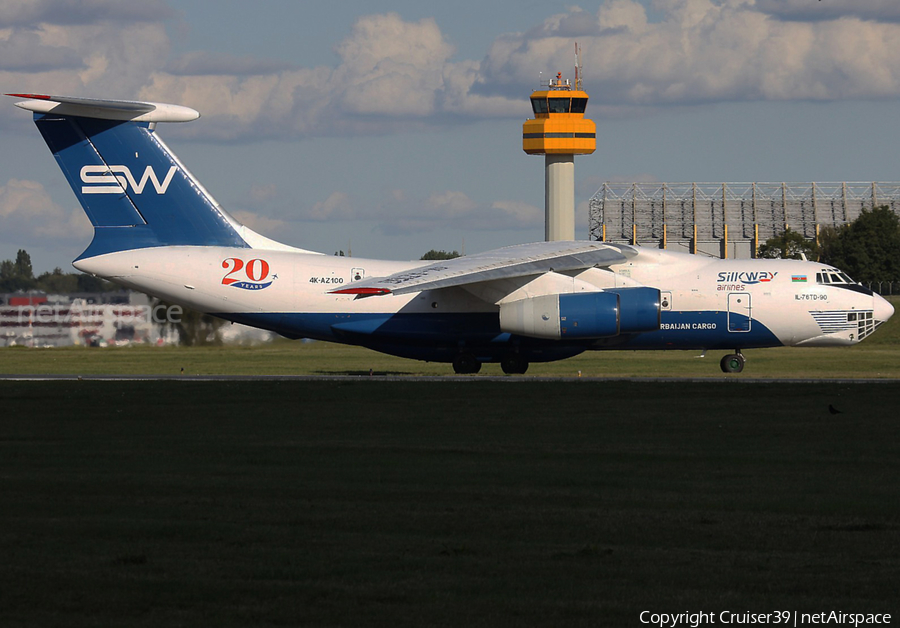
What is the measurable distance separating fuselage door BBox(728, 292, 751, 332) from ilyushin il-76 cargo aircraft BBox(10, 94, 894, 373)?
27mm

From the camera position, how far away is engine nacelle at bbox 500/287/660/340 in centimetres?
2923

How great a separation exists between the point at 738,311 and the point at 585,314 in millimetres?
4475

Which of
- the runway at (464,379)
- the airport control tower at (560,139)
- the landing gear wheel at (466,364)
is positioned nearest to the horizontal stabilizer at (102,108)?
the runway at (464,379)

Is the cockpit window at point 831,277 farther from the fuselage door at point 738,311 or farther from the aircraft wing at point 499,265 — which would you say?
the aircraft wing at point 499,265

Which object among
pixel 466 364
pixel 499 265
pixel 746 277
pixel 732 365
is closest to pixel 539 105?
pixel 746 277

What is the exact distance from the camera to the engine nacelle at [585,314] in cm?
2923
